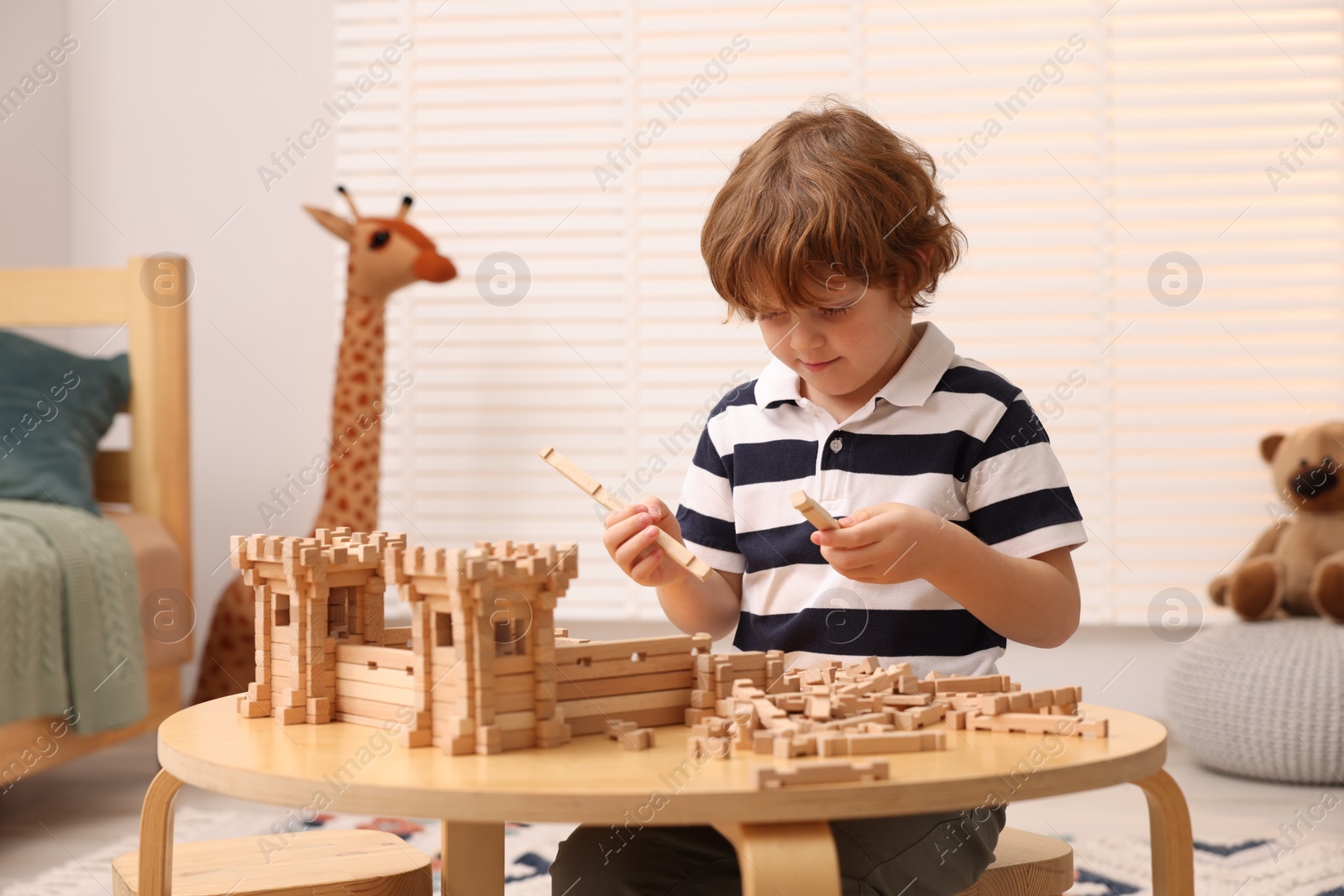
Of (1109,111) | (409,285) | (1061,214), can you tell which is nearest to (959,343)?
(1061,214)

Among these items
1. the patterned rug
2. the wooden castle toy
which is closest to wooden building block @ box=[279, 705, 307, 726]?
the wooden castle toy

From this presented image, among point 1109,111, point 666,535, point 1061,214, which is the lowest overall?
point 666,535

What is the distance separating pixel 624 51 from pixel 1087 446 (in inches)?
44.2

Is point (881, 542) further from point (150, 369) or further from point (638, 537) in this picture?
point (150, 369)

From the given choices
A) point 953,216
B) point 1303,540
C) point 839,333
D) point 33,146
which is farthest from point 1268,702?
point 33,146

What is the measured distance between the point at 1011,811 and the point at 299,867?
1.27m

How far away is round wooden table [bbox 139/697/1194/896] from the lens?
60cm

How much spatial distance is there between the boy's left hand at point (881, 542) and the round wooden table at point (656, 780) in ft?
0.40

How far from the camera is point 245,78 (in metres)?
2.55

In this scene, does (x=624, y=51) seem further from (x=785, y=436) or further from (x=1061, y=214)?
(x=785, y=436)

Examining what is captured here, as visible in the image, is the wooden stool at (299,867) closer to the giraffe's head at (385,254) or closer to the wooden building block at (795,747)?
the wooden building block at (795,747)

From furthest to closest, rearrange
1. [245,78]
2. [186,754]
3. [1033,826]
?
[245,78], [1033,826], [186,754]

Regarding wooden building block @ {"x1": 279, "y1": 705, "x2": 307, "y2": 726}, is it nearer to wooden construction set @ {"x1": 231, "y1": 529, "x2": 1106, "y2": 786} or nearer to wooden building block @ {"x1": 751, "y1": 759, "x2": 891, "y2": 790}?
wooden construction set @ {"x1": 231, "y1": 529, "x2": 1106, "y2": 786}

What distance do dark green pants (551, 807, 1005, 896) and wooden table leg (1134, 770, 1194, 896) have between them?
4.3 inches
